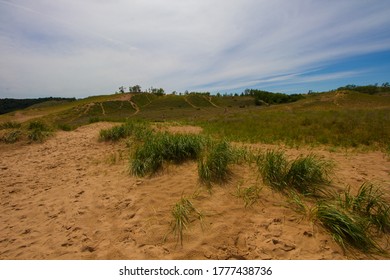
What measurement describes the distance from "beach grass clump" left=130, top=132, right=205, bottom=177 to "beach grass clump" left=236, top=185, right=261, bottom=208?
2.07 meters

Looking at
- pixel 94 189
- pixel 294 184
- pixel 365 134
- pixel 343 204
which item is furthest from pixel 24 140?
pixel 365 134

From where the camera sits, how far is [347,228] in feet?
9.64

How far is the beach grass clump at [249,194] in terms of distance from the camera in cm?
375

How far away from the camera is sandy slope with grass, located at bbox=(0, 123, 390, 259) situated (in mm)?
2877

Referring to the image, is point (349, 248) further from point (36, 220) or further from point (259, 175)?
point (36, 220)

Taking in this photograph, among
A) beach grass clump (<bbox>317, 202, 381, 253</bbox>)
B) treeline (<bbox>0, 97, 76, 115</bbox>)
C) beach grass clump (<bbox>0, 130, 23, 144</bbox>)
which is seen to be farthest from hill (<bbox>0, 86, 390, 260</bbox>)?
treeline (<bbox>0, 97, 76, 115</bbox>)

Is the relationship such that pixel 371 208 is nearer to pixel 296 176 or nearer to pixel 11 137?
pixel 296 176

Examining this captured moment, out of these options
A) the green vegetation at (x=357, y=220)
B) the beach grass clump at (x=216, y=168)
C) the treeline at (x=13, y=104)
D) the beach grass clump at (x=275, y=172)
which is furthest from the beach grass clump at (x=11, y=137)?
the treeline at (x=13, y=104)

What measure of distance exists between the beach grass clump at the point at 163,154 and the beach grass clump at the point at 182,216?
1.81 metres

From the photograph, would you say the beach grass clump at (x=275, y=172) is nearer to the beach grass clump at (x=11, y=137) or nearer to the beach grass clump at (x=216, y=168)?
the beach grass clump at (x=216, y=168)

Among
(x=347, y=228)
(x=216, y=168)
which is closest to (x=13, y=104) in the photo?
(x=216, y=168)

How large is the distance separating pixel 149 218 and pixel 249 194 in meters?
1.81
